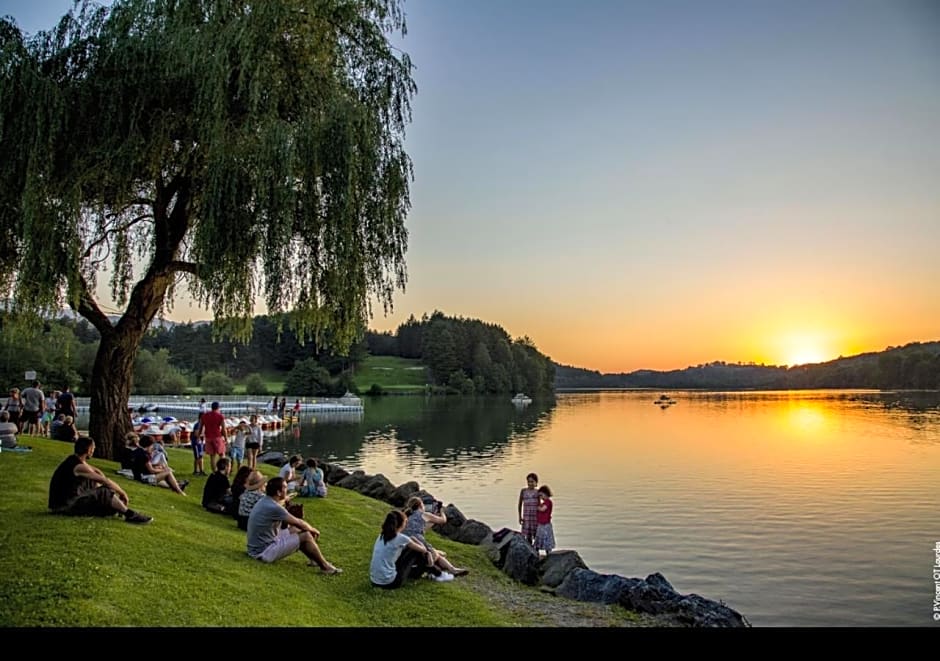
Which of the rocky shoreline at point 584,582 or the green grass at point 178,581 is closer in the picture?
the green grass at point 178,581

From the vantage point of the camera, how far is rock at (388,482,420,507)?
18938 millimetres

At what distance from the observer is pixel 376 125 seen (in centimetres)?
1466

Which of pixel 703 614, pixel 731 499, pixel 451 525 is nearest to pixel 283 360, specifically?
pixel 731 499

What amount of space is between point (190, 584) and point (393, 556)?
256cm

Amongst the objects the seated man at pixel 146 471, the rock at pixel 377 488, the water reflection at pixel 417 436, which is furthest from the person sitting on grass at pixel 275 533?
the water reflection at pixel 417 436

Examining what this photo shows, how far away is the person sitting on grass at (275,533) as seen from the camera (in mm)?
9453

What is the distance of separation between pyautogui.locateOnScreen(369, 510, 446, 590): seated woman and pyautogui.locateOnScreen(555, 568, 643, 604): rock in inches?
103

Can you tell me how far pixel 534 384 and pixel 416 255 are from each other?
135847mm

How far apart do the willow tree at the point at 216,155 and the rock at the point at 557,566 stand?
237 inches

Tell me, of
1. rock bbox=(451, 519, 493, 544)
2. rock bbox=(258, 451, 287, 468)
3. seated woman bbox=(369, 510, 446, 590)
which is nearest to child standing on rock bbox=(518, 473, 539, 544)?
rock bbox=(451, 519, 493, 544)

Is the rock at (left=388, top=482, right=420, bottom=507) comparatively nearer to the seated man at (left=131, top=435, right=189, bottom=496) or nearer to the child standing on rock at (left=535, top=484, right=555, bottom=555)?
the child standing on rock at (left=535, top=484, right=555, bottom=555)

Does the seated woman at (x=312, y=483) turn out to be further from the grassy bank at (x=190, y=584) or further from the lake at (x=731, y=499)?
the lake at (x=731, y=499)

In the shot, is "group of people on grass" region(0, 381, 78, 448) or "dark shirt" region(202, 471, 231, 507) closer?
"dark shirt" region(202, 471, 231, 507)
